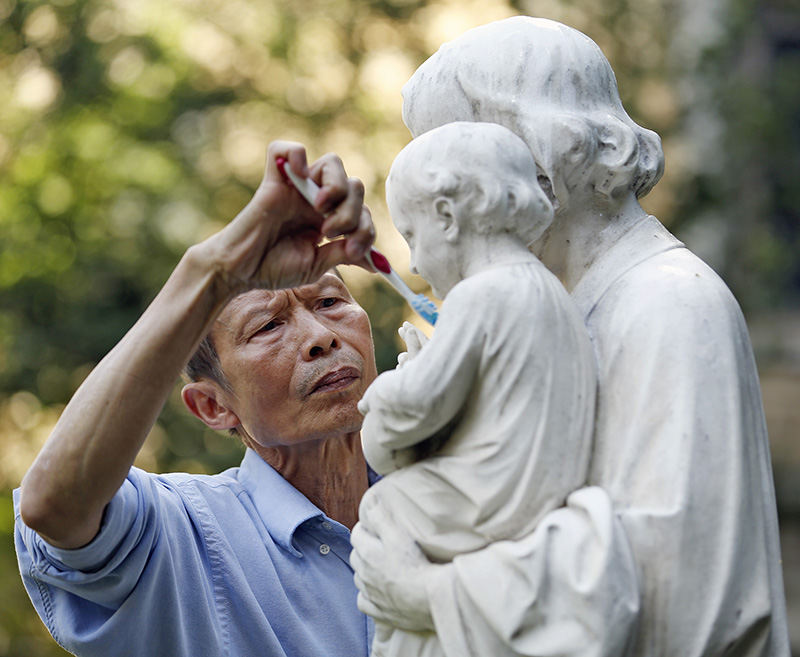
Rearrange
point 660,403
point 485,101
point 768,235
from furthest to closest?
point 768,235, point 485,101, point 660,403

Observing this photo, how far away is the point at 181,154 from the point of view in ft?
33.6

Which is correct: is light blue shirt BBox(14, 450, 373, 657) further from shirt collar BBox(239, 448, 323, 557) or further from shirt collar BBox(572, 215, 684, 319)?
shirt collar BBox(572, 215, 684, 319)

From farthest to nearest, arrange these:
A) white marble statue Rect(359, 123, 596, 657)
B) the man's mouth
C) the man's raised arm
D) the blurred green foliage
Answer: the blurred green foliage < the man's mouth < the man's raised arm < white marble statue Rect(359, 123, 596, 657)

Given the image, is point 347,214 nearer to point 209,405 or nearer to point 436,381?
point 436,381

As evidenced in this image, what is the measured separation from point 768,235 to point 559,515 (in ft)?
31.0

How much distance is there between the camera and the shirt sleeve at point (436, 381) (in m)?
2.20

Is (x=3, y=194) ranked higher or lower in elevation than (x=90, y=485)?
lower

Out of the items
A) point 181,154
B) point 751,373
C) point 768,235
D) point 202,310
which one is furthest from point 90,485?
point 768,235

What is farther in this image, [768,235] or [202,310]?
[768,235]

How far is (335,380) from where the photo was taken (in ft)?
10.9

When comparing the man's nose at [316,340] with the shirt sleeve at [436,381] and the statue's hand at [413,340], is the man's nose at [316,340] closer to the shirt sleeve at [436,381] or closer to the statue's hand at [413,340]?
the statue's hand at [413,340]

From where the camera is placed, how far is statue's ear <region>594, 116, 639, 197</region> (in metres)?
2.46

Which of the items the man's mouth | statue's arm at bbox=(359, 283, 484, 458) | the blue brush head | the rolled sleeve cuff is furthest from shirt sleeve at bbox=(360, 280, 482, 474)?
the man's mouth

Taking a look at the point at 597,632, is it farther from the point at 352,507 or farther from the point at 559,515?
the point at 352,507
